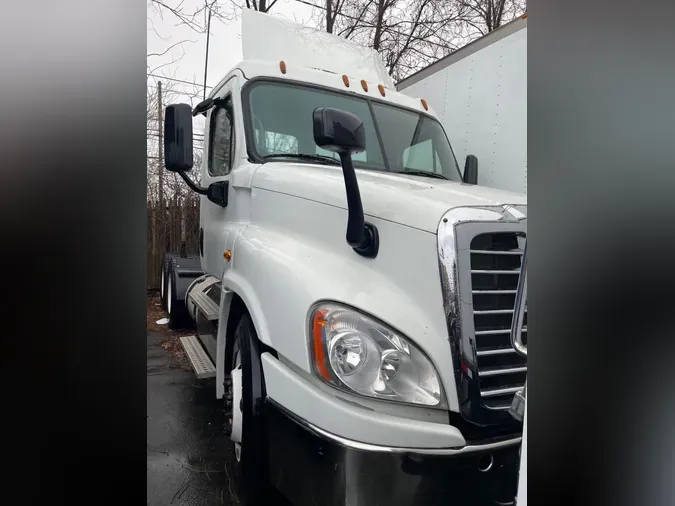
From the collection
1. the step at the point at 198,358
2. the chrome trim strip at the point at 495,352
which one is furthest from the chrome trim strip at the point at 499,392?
the step at the point at 198,358

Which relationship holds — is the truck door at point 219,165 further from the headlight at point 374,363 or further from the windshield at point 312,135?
the headlight at point 374,363

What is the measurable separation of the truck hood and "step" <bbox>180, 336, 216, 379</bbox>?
61.5 inches

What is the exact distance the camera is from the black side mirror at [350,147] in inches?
70.9

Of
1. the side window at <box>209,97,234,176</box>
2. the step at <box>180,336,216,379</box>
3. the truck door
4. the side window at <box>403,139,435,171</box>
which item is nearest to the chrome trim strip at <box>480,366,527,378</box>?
the side window at <box>403,139,435,171</box>

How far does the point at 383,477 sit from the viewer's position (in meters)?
1.55

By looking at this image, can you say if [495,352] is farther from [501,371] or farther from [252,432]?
[252,432]

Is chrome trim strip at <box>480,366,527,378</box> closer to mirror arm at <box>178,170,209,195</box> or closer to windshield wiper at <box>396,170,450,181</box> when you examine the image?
windshield wiper at <box>396,170,450,181</box>

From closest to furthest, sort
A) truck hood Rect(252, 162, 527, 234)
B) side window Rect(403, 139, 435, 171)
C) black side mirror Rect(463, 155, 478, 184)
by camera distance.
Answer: truck hood Rect(252, 162, 527, 234), side window Rect(403, 139, 435, 171), black side mirror Rect(463, 155, 478, 184)

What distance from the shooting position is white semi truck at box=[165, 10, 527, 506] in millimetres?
1587

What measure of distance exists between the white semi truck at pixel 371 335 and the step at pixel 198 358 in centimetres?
78

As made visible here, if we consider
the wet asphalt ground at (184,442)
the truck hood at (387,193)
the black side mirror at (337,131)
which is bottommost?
the wet asphalt ground at (184,442)
